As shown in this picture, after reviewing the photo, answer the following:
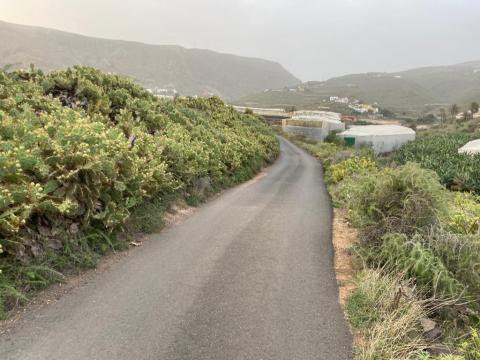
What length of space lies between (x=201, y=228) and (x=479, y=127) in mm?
94185

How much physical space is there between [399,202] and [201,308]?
5.27 meters

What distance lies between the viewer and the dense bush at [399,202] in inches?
328

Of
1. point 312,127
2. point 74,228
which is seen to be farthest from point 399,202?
point 312,127

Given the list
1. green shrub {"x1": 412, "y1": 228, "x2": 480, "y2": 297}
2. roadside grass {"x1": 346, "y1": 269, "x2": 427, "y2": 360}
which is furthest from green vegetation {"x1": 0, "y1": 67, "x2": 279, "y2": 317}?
green shrub {"x1": 412, "y1": 228, "x2": 480, "y2": 297}

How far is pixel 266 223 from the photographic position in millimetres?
12203

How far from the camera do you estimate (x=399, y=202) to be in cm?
871

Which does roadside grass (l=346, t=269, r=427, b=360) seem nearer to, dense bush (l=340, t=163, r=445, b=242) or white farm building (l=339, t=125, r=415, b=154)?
dense bush (l=340, t=163, r=445, b=242)

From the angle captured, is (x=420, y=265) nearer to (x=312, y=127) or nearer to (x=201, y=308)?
(x=201, y=308)

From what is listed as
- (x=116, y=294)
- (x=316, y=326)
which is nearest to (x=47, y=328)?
(x=116, y=294)

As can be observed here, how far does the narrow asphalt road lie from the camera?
527 centimetres

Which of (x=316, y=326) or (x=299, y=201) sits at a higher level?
(x=316, y=326)

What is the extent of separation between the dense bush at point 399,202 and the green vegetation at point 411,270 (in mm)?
21

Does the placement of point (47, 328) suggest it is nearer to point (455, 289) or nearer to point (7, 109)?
point (455, 289)

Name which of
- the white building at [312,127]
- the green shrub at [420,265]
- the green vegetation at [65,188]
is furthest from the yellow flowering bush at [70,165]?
the white building at [312,127]
